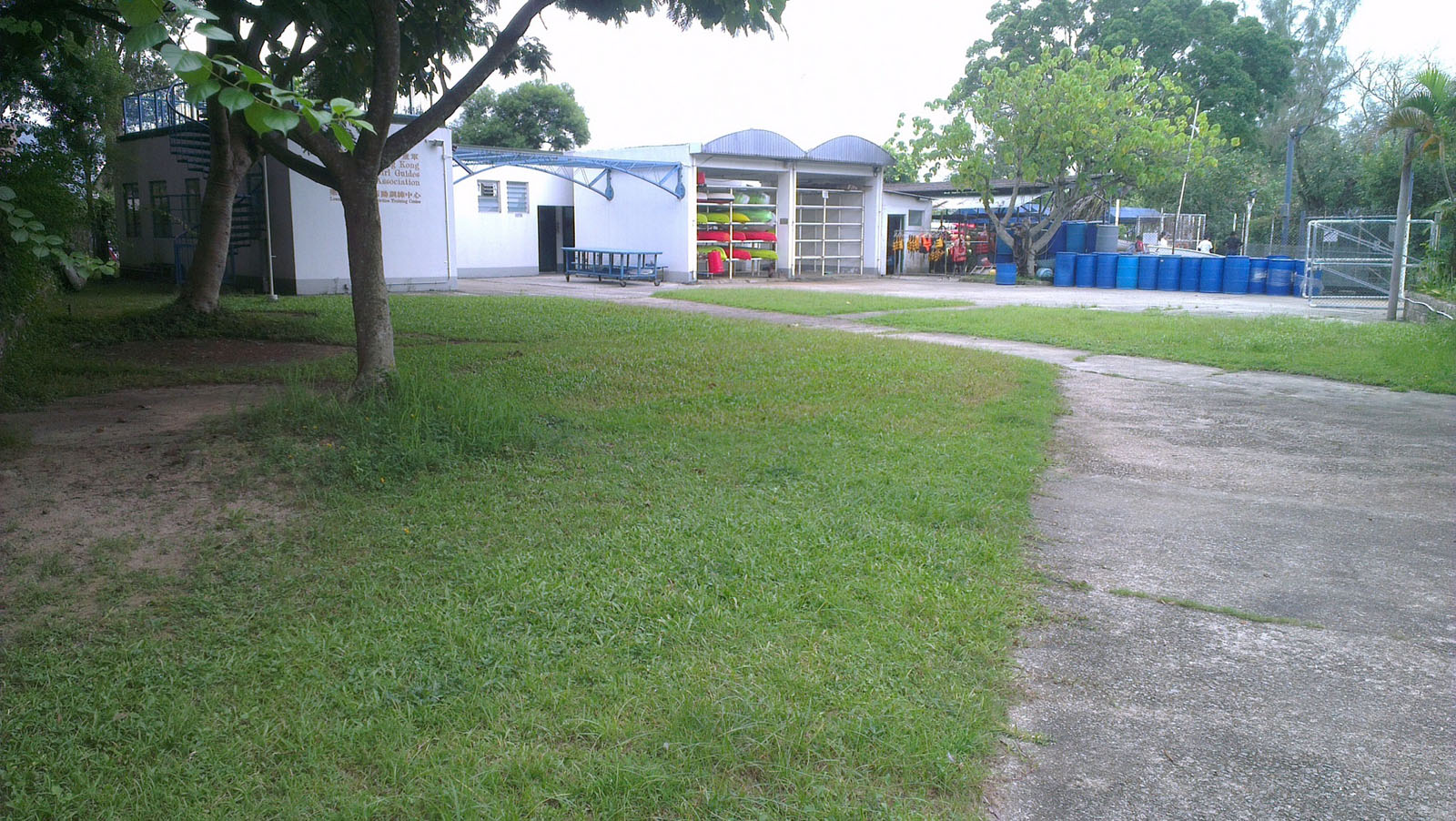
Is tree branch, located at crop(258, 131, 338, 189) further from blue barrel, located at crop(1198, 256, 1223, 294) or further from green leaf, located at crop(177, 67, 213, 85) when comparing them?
blue barrel, located at crop(1198, 256, 1223, 294)

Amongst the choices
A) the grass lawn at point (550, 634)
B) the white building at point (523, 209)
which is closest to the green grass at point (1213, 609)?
the grass lawn at point (550, 634)

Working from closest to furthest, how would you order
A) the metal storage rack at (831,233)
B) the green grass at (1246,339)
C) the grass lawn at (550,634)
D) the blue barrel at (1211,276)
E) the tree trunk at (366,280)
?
the grass lawn at (550,634) → the tree trunk at (366,280) → the green grass at (1246,339) → the blue barrel at (1211,276) → the metal storage rack at (831,233)

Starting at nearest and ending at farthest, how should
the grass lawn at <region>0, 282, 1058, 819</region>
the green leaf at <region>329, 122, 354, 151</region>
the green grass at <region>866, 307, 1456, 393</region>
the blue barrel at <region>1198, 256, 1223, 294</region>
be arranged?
the green leaf at <region>329, 122, 354, 151</region>
the grass lawn at <region>0, 282, 1058, 819</region>
the green grass at <region>866, 307, 1456, 393</region>
the blue barrel at <region>1198, 256, 1223, 294</region>

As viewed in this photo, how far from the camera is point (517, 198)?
29.8m

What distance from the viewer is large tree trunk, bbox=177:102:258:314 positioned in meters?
13.4

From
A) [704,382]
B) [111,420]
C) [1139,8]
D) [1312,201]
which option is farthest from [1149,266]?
[1139,8]

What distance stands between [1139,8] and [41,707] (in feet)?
191

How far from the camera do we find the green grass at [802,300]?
1858 cm

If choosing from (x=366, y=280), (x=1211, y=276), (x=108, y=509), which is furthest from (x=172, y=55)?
(x=1211, y=276)

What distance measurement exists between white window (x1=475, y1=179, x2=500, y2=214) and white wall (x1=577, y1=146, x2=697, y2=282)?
254 centimetres

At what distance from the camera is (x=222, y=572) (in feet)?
14.8

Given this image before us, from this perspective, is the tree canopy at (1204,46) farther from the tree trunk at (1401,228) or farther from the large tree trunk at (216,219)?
the large tree trunk at (216,219)

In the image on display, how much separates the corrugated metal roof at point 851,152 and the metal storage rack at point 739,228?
5.82 ft

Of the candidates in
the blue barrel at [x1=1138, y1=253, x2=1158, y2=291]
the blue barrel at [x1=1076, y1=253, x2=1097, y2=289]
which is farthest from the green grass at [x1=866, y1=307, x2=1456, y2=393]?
the blue barrel at [x1=1076, y1=253, x2=1097, y2=289]
